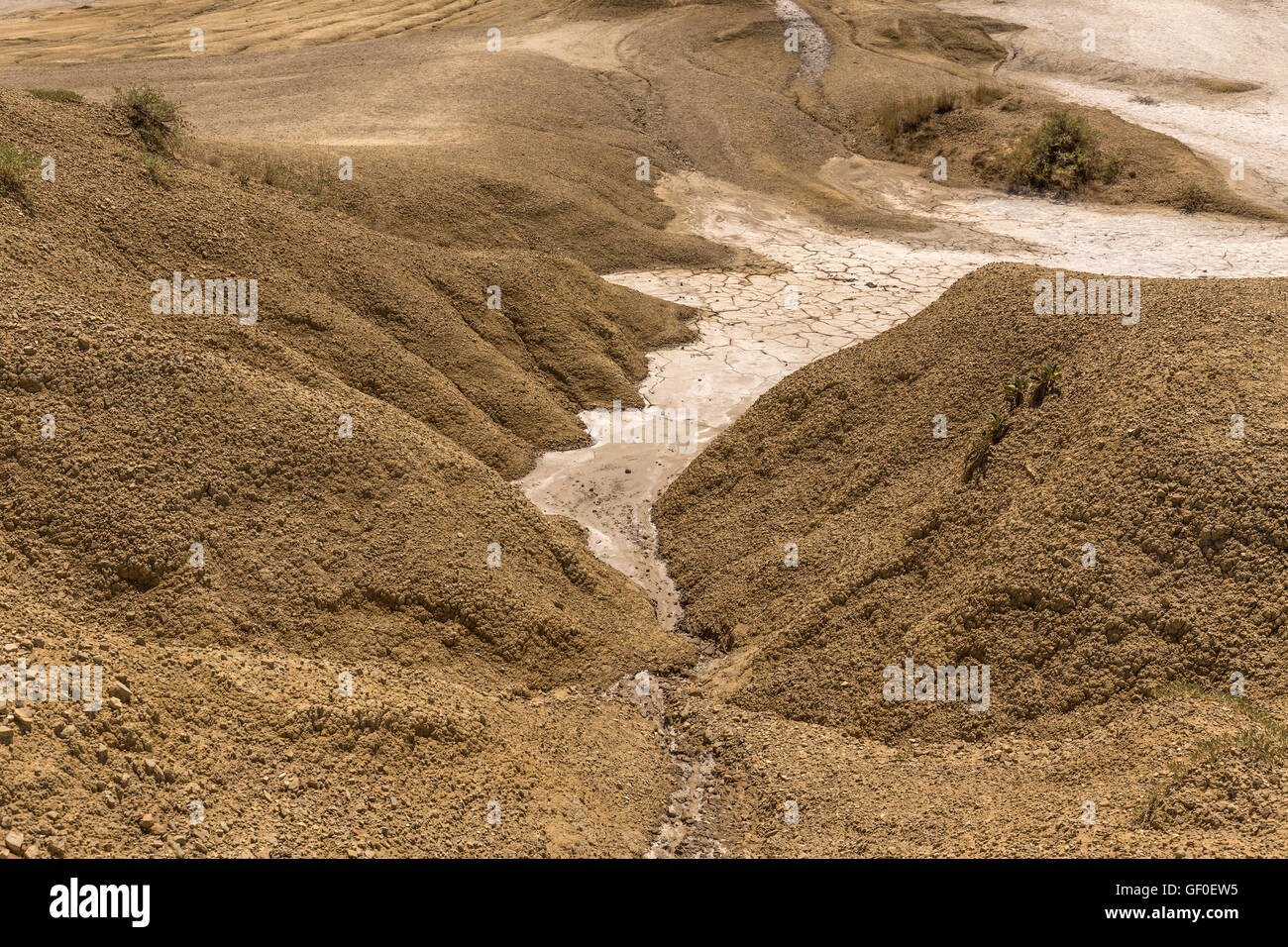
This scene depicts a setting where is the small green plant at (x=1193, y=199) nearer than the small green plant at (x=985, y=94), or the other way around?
the small green plant at (x=1193, y=199)

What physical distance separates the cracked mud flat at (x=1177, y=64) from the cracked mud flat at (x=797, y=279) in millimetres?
2844

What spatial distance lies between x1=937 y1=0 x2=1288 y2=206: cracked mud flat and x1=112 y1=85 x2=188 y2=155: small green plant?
14.6 m

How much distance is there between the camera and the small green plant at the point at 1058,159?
1700 centimetres

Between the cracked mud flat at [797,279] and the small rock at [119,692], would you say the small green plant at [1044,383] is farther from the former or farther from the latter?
the small rock at [119,692]

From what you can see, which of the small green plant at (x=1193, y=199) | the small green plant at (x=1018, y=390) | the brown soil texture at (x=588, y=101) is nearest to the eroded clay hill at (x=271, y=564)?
the small green plant at (x=1018, y=390)

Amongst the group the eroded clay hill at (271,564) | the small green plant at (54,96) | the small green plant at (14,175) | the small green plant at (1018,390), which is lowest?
the eroded clay hill at (271,564)

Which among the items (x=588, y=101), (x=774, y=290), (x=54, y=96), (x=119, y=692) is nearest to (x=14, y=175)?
(x=54, y=96)

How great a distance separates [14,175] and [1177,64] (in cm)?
2238

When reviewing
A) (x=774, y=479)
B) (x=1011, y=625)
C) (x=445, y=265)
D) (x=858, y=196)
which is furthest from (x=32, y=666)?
(x=858, y=196)

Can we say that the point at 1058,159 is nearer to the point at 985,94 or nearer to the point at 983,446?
the point at 985,94

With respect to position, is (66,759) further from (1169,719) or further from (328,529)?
(1169,719)

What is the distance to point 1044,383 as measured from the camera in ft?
21.7

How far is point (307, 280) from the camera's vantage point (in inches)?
338

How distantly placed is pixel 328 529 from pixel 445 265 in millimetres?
4257
